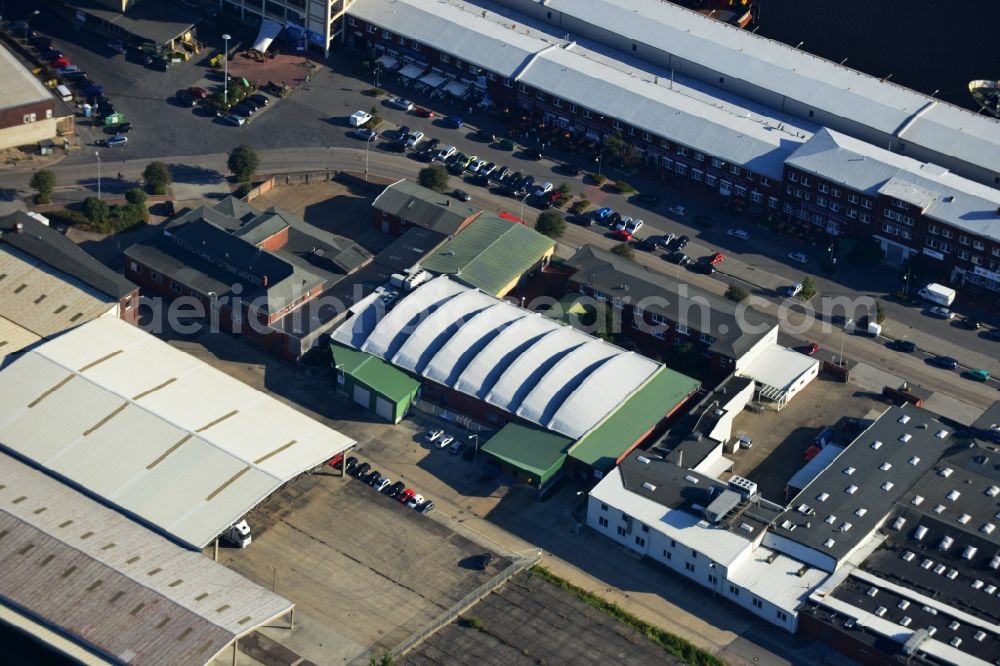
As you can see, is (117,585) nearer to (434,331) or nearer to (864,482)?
(434,331)

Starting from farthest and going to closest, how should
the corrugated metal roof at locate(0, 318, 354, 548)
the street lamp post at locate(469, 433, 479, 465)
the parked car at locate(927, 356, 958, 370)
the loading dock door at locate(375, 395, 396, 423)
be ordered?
the parked car at locate(927, 356, 958, 370) < the loading dock door at locate(375, 395, 396, 423) < the street lamp post at locate(469, 433, 479, 465) < the corrugated metal roof at locate(0, 318, 354, 548)

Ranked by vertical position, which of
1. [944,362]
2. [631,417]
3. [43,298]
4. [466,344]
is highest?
[466,344]

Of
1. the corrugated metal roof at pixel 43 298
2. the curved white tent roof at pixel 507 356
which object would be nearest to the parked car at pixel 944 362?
the curved white tent roof at pixel 507 356

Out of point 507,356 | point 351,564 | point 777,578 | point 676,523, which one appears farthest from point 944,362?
point 351,564

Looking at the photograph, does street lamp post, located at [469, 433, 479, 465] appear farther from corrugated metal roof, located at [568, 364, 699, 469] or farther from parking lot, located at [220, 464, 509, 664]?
parking lot, located at [220, 464, 509, 664]

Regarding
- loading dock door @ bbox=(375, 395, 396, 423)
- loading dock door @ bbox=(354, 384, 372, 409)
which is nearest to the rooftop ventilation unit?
loading dock door @ bbox=(375, 395, 396, 423)

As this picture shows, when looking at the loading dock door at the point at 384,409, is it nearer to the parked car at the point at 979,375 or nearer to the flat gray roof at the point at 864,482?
the flat gray roof at the point at 864,482

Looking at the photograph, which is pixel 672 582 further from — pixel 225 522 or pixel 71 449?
pixel 71 449
